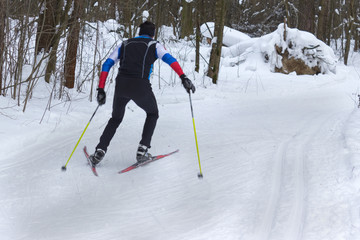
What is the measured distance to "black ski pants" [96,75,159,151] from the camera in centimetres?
482

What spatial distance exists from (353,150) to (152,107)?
2554 millimetres

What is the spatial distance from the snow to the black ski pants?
16.2 inches

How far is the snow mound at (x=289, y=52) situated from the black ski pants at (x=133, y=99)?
9741 mm

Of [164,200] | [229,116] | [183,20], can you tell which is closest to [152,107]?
[164,200]

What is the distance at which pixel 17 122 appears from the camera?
20.9ft

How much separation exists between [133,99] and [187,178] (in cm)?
120

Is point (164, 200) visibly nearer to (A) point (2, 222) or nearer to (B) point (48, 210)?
(B) point (48, 210)

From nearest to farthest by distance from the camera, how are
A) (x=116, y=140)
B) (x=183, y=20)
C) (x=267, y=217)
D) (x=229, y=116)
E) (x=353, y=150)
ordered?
(x=267, y=217) < (x=353, y=150) < (x=116, y=140) < (x=229, y=116) < (x=183, y=20)

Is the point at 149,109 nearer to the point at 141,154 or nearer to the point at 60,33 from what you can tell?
the point at 141,154

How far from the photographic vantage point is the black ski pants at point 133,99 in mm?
4816

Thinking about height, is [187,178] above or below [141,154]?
below

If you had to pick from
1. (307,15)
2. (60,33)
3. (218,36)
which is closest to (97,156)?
(60,33)

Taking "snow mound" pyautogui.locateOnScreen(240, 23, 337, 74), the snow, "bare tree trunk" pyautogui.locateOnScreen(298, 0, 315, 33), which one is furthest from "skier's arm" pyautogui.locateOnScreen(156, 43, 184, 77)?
"bare tree trunk" pyautogui.locateOnScreen(298, 0, 315, 33)

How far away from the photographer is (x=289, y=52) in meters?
14.3
